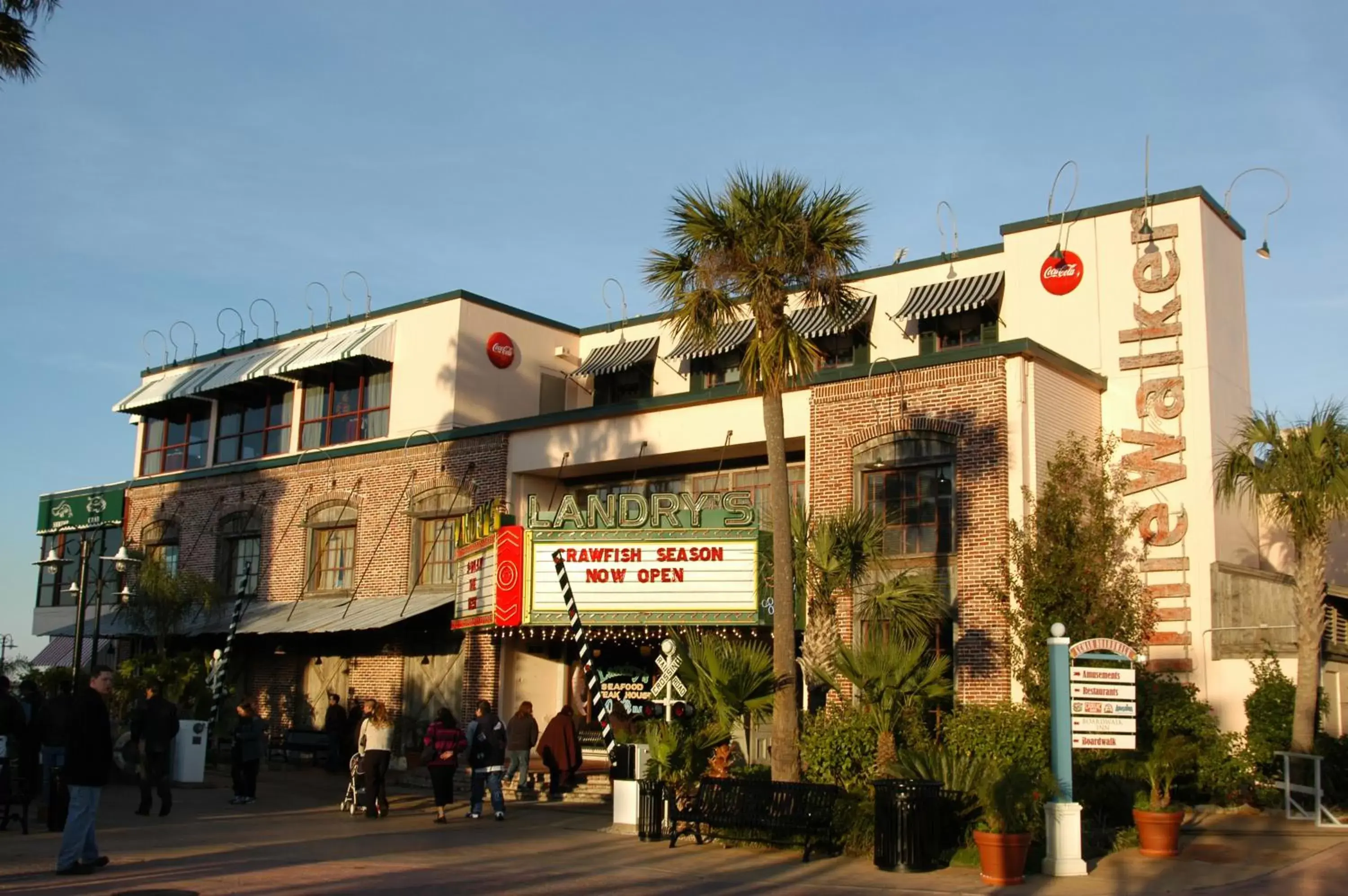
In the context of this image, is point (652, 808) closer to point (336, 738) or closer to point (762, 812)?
point (762, 812)

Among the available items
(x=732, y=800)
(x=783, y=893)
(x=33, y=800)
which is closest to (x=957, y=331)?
(x=732, y=800)

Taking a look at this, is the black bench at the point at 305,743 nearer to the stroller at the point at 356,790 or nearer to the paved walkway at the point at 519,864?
the stroller at the point at 356,790

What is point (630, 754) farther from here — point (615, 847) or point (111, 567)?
point (111, 567)

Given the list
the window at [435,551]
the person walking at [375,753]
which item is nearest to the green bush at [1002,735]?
the person walking at [375,753]

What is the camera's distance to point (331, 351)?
3212 cm

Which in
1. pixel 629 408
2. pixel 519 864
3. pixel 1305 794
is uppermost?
pixel 629 408

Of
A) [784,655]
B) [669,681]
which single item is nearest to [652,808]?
[669,681]

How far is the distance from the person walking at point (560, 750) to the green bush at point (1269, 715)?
1097cm

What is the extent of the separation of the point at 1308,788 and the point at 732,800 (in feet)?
28.2

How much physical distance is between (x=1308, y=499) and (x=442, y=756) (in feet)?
43.8

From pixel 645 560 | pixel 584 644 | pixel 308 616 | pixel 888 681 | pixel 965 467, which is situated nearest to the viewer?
pixel 888 681

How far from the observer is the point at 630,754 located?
1875cm

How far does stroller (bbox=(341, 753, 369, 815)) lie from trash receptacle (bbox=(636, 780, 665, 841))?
5.12 metres

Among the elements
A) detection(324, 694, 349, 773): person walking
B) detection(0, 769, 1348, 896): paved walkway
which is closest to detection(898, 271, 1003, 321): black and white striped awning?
detection(0, 769, 1348, 896): paved walkway
